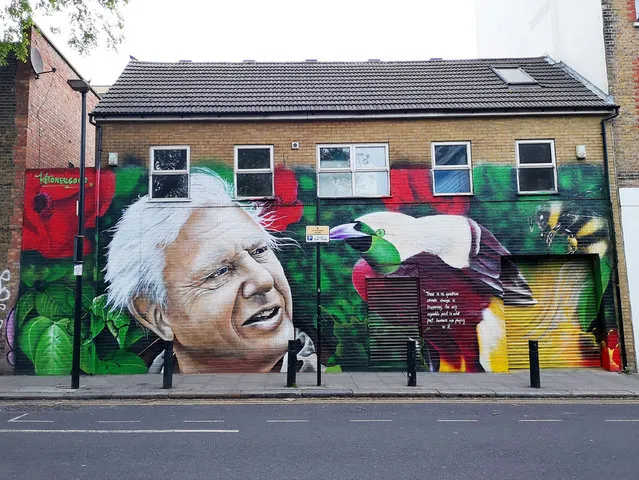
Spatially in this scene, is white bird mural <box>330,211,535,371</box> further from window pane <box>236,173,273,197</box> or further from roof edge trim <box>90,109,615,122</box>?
roof edge trim <box>90,109,615,122</box>

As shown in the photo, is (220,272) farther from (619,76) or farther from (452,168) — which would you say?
(619,76)

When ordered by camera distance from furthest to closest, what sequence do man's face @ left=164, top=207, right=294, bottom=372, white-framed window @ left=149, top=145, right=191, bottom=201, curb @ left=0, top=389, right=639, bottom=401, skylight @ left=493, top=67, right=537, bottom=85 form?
skylight @ left=493, top=67, right=537, bottom=85 → white-framed window @ left=149, top=145, right=191, bottom=201 → man's face @ left=164, top=207, right=294, bottom=372 → curb @ left=0, top=389, right=639, bottom=401

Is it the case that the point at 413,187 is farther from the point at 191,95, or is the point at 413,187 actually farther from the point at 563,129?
the point at 191,95

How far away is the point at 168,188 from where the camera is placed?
13.1 metres

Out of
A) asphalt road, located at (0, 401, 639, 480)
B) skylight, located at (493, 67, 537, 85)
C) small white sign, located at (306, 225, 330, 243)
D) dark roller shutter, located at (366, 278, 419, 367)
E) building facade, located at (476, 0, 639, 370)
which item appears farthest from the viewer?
skylight, located at (493, 67, 537, 85)

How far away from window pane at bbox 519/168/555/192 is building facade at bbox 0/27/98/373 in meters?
11.7

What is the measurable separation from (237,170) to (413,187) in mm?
4342

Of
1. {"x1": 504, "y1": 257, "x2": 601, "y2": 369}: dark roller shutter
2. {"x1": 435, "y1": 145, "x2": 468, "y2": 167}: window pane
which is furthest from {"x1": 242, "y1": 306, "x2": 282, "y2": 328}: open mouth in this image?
{"x1": 504, "y1": 257, "x2": 601, "y2": 369}: dark roller shutter

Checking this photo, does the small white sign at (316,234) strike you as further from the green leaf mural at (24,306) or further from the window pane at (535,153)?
the green leaf mural at (24,306)

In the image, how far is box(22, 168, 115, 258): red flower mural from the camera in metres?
12.8

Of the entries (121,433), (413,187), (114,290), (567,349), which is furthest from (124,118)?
(567,349)

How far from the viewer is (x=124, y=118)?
13.0m

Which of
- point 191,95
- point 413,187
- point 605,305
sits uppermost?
point 191,95

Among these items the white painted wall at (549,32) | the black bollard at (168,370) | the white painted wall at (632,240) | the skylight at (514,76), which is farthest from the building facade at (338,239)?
the white painted wall at (549,32)
